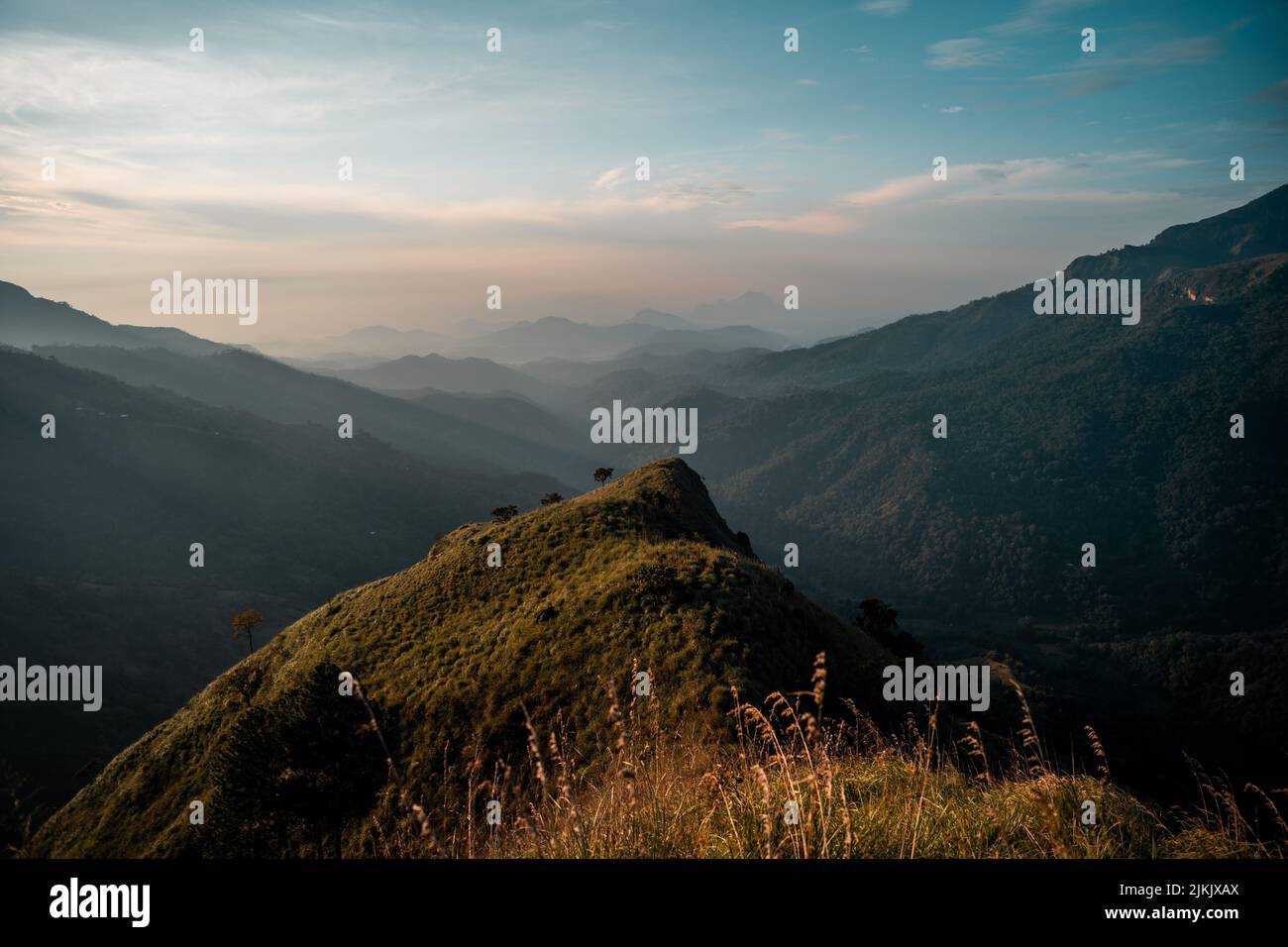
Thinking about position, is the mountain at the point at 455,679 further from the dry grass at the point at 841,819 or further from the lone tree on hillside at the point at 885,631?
the lone tree on hillside at the point at 885,631

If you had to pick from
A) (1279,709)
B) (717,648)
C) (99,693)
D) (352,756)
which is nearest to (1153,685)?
(1279,709)

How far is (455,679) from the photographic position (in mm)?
27828

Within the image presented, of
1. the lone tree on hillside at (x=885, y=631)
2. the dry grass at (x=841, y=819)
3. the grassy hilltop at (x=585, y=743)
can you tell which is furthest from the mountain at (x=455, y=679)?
the lone tree on hillside at (x=885, y=631)

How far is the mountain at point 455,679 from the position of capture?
1789cm

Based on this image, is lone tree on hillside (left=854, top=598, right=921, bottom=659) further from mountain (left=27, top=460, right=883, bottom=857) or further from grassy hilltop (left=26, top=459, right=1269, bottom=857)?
mountain (left=27, top=460, right=883, bottom=857)

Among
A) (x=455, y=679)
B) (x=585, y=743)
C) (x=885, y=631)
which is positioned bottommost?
(x=885, y=631)

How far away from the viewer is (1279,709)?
400ft

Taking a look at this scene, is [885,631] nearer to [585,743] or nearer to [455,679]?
[455,679]

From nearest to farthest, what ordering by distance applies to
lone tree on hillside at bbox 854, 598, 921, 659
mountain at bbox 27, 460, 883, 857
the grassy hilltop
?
the grassy hilltop < mountain at bbox 27, 460, 883, 857 < lone tree on hillside at bbox 854, 598, 921, 659

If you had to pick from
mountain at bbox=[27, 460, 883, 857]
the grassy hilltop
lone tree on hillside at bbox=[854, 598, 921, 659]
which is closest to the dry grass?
the grassy hilltop

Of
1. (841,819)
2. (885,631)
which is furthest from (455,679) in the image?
(885,631)

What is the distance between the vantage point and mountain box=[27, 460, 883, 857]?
1789cm

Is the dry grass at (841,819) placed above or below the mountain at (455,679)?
above
